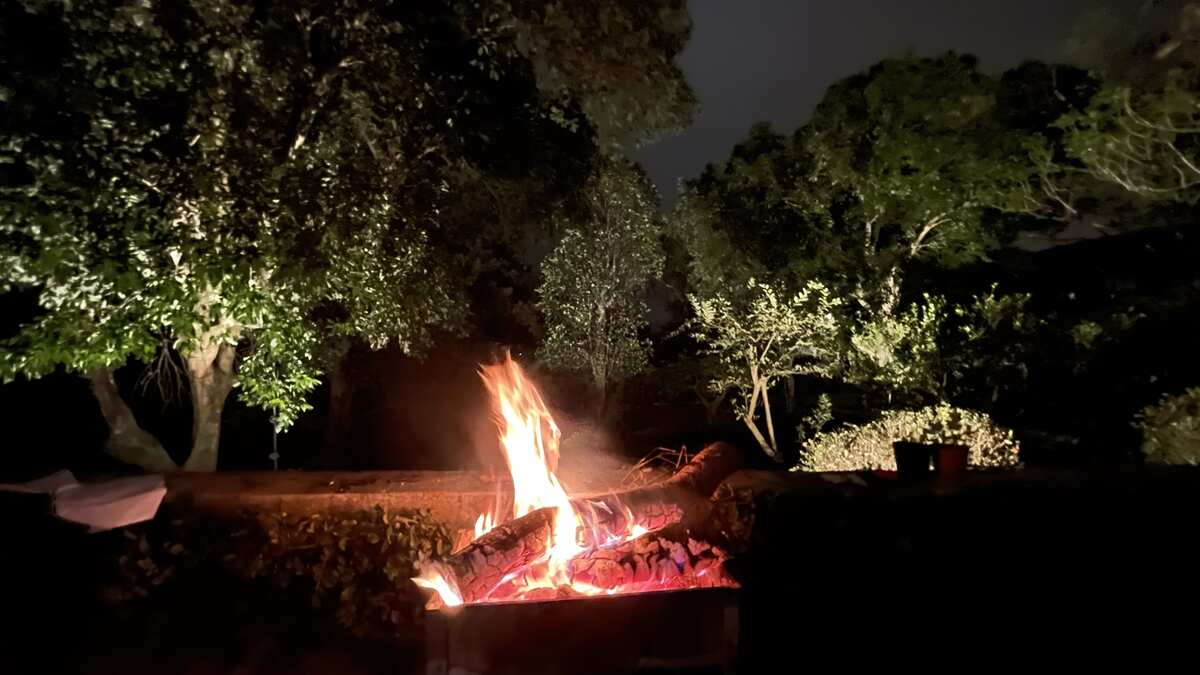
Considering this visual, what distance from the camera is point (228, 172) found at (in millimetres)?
5340

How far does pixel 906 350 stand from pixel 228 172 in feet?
30.4

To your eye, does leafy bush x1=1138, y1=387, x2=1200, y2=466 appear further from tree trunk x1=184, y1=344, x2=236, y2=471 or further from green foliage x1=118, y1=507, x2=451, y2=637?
tree trunk x1=184, y1=344, x2=236, y2=471

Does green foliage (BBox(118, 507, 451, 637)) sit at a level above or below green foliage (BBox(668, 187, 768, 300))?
below

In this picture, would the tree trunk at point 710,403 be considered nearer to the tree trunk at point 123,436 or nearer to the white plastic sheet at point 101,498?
the tree trunk at point 123,436

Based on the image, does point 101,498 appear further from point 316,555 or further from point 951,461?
point 951,461

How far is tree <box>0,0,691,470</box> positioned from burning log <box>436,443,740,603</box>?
9.12 ft

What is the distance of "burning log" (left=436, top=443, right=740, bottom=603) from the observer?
3744 mm

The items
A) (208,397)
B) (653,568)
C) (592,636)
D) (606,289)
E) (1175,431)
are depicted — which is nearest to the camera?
(592,636)

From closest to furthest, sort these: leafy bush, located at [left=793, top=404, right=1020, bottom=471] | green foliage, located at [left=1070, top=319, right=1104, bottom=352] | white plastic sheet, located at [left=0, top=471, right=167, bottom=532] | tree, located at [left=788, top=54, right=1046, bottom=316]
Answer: white plastic sheet, located at [left=0, top=471, right=167, bottom=532]
leafy bush, located at [left=793, top=404, right=1020, bottom=471]
green foliage, located at [left=1070, top=319, right=1104, bottom=352]
tree, located at [left=788, top=54, right=1046, bottom=316]

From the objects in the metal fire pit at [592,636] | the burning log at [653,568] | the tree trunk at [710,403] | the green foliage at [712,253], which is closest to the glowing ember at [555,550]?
the burning log at [653,568]

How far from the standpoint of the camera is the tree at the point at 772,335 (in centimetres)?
1429

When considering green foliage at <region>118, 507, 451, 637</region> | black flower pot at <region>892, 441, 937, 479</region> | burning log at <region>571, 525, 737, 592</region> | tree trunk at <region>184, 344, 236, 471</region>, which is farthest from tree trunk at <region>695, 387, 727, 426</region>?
burning log at <region>571, 525, 737, 592</region>

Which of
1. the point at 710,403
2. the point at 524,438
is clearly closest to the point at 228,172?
the point at 524,438

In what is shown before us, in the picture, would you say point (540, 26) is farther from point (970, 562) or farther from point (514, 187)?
point (970, 562)
